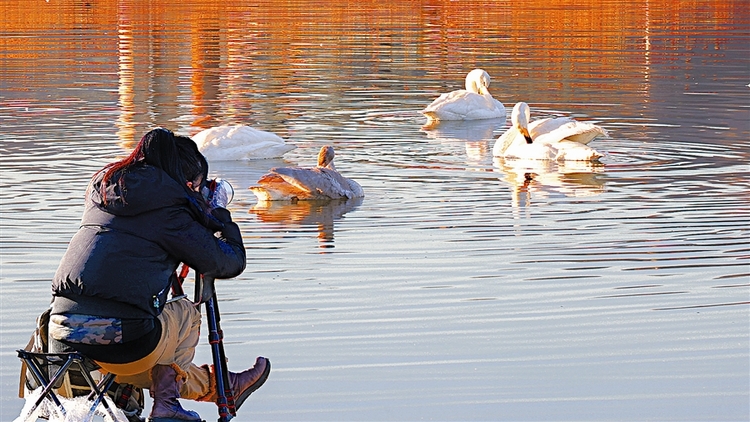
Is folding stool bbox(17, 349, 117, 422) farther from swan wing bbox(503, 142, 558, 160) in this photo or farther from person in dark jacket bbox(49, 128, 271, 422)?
swan wing bbox(503, 142, 558, 160)

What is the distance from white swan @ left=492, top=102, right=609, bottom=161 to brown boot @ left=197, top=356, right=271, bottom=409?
28.0 feet

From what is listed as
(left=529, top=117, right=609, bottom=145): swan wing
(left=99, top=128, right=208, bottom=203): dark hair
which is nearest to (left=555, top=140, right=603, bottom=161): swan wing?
(left=529, top=117, right=609, bottom=145): swan wing

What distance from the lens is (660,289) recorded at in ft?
27.4

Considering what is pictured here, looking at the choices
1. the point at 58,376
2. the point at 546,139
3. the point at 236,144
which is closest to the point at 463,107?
the point at 546,139

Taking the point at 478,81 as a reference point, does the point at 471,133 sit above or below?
below

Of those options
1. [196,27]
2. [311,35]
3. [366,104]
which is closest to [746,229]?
[366,104]

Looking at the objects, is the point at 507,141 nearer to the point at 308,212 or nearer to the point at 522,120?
the point at 522,120

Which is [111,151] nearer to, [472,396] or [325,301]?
[325,301]

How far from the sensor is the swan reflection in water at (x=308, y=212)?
10.9m

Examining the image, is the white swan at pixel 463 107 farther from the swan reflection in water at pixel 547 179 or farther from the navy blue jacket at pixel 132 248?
the navy blue jacket at pixel 132 248

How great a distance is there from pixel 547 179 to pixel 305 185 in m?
2.80

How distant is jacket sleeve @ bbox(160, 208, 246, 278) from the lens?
547 cm

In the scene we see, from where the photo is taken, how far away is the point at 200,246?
5.53 meters

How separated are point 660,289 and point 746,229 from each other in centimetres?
227
